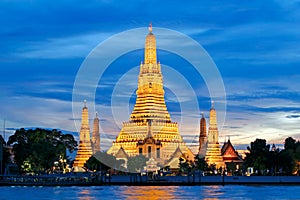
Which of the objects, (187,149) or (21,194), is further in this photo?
(187,149)

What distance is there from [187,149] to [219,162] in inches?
314

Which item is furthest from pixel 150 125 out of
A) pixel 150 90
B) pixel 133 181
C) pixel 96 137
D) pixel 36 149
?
pixel 36 149

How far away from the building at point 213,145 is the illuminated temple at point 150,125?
15.2 ft

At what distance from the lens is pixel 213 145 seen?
178 m

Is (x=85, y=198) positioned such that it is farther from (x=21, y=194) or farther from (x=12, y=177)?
(x=12, y=177)

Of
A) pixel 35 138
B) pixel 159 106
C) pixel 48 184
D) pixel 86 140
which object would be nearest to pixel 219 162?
pixel 159 106

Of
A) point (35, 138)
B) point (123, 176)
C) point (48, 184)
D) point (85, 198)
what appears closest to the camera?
point (85, 198)

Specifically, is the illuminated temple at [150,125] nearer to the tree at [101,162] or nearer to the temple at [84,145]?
the temple at [84,145]

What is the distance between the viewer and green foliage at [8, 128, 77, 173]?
5217 inches

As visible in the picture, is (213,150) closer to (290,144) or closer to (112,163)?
(290,144)

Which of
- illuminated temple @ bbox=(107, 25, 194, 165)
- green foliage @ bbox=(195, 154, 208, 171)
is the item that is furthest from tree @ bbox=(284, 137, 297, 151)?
illuminated temple @ bbox=(107, 25, 194, 165)

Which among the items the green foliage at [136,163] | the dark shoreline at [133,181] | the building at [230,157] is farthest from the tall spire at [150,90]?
the dark shoreline at [133,181]

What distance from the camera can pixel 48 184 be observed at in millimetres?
122062

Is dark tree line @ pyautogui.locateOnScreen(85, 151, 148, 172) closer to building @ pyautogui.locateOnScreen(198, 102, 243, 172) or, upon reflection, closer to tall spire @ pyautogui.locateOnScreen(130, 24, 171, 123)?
tall spire @ pyautogui.locateOnScreen(130, 24, 171, 123)
